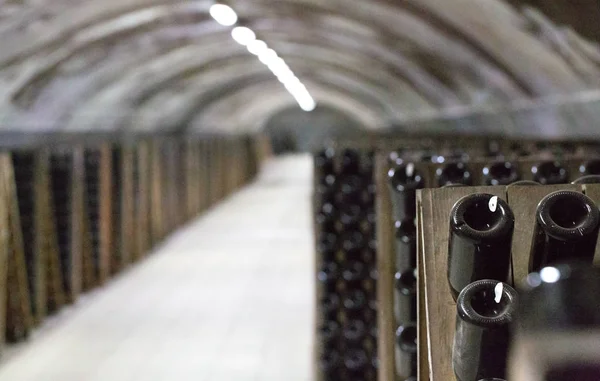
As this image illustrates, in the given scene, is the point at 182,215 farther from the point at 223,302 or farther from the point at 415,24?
the point at 415,24

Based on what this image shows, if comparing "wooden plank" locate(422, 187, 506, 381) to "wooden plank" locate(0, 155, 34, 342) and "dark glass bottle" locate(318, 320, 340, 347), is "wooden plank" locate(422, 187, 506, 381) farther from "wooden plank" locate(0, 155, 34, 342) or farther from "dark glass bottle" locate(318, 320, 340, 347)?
"wooden plank" locate(0, 155, 34, 342)

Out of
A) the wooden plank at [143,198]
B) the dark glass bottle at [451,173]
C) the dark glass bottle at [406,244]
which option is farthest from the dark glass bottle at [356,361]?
the wooden plank at [143,198]

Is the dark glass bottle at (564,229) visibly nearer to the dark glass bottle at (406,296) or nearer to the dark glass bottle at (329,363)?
the dark glass bottle at (406,296)

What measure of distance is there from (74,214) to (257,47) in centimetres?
457

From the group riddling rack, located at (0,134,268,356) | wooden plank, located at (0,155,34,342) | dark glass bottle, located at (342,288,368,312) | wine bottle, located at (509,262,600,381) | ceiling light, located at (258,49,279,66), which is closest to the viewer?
wine bottle, located at (509,262,600,381)

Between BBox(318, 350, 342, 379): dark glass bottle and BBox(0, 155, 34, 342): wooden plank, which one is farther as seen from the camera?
BBox(0, 155, 34, 342): wooden plank

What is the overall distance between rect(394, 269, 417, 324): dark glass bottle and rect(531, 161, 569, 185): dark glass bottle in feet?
1.62

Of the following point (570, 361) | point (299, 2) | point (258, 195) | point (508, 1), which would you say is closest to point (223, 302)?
point (299, 2)

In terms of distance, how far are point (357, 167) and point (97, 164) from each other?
4.12m

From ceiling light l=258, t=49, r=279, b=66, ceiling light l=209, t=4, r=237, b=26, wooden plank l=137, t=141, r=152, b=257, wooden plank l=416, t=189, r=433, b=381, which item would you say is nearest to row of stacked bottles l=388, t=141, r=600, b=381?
wooden plank l=416, t=189, r=433, b=381

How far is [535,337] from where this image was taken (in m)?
0.95

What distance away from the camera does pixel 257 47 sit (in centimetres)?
1062

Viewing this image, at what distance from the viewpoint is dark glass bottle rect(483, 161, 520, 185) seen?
7.61 feet

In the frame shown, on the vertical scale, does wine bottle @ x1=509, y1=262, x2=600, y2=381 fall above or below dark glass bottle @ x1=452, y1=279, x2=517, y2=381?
above
